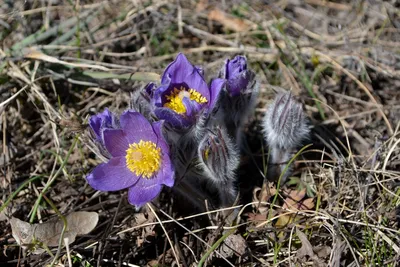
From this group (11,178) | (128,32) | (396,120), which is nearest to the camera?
(11,178)

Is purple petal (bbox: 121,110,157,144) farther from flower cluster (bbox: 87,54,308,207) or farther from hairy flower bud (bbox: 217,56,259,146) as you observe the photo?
hairy flower bud (bbox: 217,56,259,146)

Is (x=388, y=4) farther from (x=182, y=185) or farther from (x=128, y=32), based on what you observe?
(x=182, y=185)

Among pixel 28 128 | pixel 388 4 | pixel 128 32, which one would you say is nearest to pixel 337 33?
pixel 388 4

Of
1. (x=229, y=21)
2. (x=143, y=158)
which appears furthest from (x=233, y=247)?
(x=229, y=21)

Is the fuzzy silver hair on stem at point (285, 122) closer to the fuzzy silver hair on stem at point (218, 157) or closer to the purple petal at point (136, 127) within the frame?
the fuzzy silver hair on stem at point (218, 157)

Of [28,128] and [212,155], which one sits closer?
[212,155]

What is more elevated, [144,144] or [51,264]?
[144,144]

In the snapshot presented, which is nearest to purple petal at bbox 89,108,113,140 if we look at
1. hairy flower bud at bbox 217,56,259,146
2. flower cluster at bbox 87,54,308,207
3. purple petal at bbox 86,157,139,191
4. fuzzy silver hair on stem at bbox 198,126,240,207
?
flower cluster at bbox 87,54,308,207
